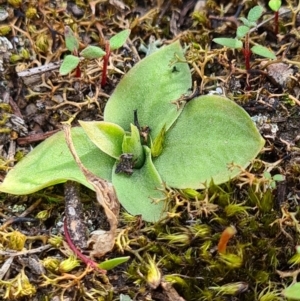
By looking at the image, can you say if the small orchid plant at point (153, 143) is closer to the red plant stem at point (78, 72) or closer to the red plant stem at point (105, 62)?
the red plant stem at point (105, 62)

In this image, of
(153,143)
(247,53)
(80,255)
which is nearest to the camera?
(80,255)

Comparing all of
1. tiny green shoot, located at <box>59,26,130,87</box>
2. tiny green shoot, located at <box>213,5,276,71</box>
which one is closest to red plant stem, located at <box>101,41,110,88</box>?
tiny green shoot, located at <box>59,26,130,87</box>

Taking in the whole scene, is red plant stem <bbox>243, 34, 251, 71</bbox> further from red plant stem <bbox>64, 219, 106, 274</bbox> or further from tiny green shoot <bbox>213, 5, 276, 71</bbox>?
red plant stem <bbox>64, 219, 106, 274</bbox>

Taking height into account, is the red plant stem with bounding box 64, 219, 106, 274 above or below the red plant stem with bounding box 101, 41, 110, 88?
below

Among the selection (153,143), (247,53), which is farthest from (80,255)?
(247,53)

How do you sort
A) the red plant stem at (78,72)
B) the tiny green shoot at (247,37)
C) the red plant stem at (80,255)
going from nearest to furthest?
the red plant stem at (80,255), the tiny green shoot at (247,37), the red plant stem at (78,72)

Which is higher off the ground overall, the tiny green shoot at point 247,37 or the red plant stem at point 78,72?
the tiny green shoot at point 247,37

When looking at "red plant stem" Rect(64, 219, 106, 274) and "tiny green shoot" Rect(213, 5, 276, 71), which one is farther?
"tiny green shoot" Rect(213, 5, 276, 71)

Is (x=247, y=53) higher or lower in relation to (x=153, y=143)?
higher

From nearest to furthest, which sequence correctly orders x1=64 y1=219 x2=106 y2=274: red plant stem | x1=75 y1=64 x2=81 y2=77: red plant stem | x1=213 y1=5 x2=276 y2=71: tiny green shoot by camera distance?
x1=64 y1=219 x2=106 y2=274: red plant stem
x1=213 y1=5 x2=276 y2=71: tiny green shoot
x1=75 y1=64 x2=81 y2=77: red plant stem

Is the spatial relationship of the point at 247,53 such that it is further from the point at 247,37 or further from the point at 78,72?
the point at 78,72

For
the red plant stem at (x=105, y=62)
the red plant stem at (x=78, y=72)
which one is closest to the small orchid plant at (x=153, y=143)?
the red plant stem at (x=105, y=62)

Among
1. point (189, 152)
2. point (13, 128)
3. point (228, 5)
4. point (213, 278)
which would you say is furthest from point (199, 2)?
point (213, 278)
